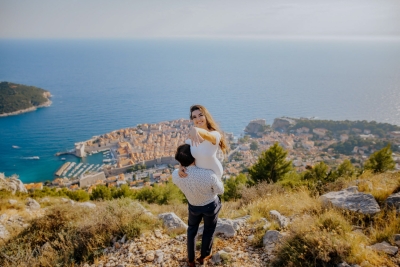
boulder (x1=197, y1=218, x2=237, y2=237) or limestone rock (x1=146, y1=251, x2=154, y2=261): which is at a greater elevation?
boulder (x1=197, y1=218, x2=237, y2=237)

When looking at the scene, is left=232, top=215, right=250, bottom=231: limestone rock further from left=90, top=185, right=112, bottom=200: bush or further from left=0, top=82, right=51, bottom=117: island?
left=0, top=82, right=51, bottom=117: island

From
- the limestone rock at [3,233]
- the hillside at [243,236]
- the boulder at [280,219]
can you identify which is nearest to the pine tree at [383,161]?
the hillside at [243,236]

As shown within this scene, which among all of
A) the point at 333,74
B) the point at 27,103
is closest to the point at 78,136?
the point at 27,103

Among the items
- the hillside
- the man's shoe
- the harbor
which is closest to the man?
the man's shoe

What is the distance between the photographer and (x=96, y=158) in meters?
30.6

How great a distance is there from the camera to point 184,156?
2.12 meters

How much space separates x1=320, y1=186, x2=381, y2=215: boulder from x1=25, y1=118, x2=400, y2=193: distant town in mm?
17816

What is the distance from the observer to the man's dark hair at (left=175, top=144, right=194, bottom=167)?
2.12 metres

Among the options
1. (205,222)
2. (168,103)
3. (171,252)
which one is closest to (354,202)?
(205,222)

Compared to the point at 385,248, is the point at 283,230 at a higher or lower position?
lower

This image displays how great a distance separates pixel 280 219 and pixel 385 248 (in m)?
1.17

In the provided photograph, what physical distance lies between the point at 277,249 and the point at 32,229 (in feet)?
11.7

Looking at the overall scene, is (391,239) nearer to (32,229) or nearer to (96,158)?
(32,229)

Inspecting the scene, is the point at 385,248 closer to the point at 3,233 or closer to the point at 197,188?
the point at 197,188
